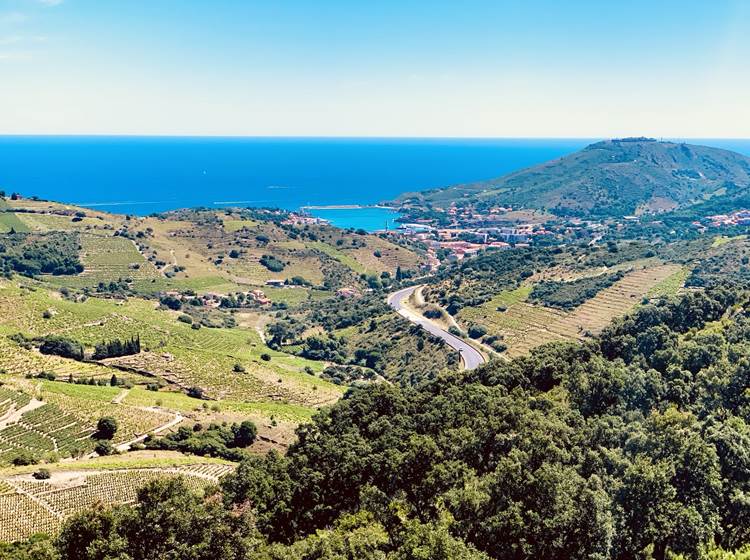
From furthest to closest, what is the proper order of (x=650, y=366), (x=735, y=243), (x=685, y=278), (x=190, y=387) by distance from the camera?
(x=735, y=243)
(x=685, y=278)
(x=190, y=387)
(x=650, y=366)

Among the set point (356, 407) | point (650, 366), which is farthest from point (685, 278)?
point (356, 407)

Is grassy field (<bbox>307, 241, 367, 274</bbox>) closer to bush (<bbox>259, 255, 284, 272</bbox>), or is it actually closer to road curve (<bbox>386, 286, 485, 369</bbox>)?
bush (<bbox>259, 255, 284, 272</bbox>)

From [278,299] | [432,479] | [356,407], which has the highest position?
[432,479]

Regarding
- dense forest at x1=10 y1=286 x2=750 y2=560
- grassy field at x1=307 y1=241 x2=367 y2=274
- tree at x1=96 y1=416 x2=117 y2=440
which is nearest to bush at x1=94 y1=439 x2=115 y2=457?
tree at x1=96 y1=416 x2=117 y2=440

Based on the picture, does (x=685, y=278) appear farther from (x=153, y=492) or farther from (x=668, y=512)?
(x=153, y=492)

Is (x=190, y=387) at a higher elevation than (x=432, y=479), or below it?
below

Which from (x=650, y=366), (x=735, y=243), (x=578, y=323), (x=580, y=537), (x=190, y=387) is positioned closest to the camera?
(x=580, y=537)

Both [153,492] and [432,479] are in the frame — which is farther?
[432,479]
